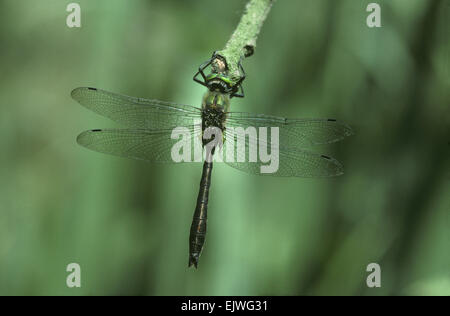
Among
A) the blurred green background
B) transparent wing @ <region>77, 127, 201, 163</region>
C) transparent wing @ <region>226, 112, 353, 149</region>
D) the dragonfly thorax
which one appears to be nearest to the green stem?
the dragonfly thorax

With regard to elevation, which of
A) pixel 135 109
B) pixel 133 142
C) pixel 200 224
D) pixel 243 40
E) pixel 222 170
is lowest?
pixel 200 224

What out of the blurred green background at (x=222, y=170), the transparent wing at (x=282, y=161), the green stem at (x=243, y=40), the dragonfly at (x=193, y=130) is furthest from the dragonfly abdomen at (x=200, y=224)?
the green stem at (x=243, y=40)

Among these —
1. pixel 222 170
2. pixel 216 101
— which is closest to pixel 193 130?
pixel 216 101

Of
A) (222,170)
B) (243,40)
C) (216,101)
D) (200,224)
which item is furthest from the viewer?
(222,170)

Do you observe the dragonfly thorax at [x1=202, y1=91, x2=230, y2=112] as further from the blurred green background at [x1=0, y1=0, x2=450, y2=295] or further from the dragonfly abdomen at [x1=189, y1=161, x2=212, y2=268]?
the blurred green background at [x1=0, y1=0, x2=450, y2=295]

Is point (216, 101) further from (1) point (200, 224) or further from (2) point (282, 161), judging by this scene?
(1) point (200, 224)

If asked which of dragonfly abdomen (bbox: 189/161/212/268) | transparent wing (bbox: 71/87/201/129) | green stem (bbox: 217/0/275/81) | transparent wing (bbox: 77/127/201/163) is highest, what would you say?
green stem (bbox: 217/0/275/81)

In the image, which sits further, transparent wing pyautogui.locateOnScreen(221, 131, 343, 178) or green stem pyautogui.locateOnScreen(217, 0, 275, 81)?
transparent wing pyautogui.locateOnScreen(221, 131, 343, 178)
